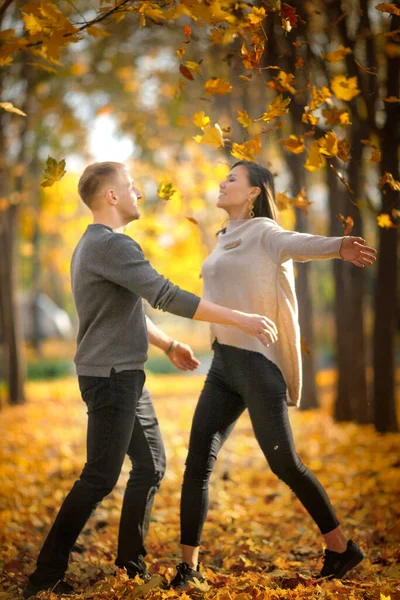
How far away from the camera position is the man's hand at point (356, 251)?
10.0 feet

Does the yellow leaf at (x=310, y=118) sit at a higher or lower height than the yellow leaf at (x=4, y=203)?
higher

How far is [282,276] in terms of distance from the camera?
3.43 metres

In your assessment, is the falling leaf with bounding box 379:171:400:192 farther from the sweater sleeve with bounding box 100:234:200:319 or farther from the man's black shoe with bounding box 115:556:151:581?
the man's black shoe with bounding box 115:556:151:581

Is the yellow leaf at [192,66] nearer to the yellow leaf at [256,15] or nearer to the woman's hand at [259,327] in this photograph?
the yellow leaf at [256,15]

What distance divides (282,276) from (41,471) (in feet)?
14.0

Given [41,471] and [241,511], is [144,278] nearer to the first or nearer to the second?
[241,511]

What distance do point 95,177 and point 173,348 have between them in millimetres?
1043

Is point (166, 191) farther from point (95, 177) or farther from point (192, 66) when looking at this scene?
point (192, 66)

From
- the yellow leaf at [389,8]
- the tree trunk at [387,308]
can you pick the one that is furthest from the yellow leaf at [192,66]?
the tree trunk at [387,308]

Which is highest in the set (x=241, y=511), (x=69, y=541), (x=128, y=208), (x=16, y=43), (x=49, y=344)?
(x=16, y=43)

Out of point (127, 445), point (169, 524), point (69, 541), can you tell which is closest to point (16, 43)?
point (127, 445)

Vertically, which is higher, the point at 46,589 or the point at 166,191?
the point at 166,191

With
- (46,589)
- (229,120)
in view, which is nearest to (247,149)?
(46,589)

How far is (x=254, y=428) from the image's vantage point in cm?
337
